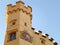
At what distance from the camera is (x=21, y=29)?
→ 35906mm

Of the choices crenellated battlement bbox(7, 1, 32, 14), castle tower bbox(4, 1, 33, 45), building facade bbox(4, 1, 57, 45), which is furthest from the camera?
crenellated battlement bbox(7, 1, 32, 14)

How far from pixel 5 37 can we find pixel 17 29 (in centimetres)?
219

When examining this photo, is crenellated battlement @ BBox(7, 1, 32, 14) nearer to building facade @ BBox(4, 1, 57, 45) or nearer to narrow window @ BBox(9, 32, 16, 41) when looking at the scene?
building facade @ BBox(4, 1, 57, 45)

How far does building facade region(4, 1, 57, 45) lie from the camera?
3531 centimetres

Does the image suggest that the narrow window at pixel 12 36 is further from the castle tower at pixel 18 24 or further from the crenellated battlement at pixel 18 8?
the crenellated battlement at pixel 18 8

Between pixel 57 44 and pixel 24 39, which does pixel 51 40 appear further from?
pixel 24 39

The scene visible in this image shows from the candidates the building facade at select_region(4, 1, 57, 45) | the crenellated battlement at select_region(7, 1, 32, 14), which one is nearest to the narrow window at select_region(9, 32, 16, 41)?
the building facade at select_region(4, 1, 57, 45)

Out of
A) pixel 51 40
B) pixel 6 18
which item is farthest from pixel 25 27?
pixel 51 40

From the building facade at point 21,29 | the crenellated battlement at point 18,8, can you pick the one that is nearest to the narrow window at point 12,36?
the building facade at point 21,29

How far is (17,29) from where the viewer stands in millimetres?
35719

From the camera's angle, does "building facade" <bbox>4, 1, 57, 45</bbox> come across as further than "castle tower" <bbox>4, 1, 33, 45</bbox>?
Yes

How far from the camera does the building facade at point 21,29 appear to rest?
1390 inches

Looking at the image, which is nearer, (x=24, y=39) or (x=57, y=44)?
(x=24, y=39)

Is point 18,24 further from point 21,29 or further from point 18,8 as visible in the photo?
point 18,8
